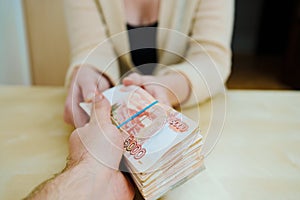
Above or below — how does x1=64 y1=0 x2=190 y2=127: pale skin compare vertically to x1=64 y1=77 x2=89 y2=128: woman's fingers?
above

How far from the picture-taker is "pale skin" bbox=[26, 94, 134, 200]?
13.8 inches

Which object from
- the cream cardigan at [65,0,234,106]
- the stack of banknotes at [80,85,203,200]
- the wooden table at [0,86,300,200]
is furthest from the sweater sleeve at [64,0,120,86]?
the stack of banknotes at [80,85,203,200]

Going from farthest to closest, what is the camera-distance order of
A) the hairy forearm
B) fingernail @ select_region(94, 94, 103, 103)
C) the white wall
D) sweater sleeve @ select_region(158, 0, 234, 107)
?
the white wall, sweater sleeve @ select_region(158, 0, 234, 107), fingernail @ select_region(94, 94, 103, 103), the hairy forearm

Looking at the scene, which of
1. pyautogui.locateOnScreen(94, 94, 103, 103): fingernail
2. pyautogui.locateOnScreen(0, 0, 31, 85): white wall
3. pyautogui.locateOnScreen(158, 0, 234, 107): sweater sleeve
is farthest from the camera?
pyautogui.locateOnScreen(0, 0, 31, 85): white wall

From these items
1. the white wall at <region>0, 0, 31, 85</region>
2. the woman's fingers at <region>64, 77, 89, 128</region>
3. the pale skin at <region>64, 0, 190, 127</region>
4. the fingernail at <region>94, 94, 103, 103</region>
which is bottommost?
the white wall at <region>0, 0, 31, 85</region>

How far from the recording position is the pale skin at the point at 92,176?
350 millimetres

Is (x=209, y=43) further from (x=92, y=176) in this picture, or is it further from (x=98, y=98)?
(x=92, y=176)

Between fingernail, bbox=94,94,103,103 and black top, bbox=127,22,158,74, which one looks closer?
fingernail, bbox=94,94,103,103

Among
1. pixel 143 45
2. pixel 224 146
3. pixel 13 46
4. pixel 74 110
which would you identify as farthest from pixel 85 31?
pixel 13 46

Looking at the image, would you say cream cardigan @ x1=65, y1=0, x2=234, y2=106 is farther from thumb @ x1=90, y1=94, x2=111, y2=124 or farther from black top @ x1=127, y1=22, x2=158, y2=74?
thumb @ x1=90, y1=94, x2=111, y2=124

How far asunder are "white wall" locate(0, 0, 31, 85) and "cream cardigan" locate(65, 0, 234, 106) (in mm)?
482

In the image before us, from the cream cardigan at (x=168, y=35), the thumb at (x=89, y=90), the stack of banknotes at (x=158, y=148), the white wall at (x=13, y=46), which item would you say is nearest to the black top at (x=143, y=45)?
the cream cardigan at (x=168, y=35)

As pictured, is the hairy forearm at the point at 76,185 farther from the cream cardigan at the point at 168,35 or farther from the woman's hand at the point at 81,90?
the cream cardigan at the point at 168,35

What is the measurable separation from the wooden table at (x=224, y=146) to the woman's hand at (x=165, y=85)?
46mm
